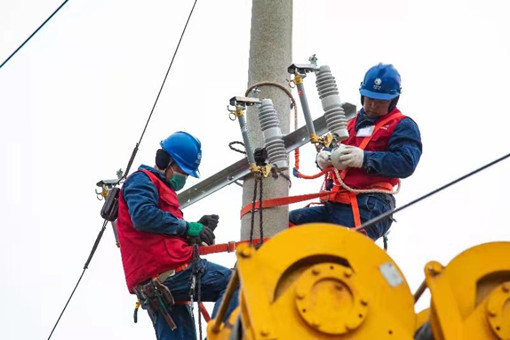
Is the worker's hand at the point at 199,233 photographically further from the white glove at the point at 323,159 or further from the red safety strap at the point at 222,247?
the white glove at the point at 323,159

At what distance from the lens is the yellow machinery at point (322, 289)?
181 inches

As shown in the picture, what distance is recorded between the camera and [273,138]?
755 centimetres

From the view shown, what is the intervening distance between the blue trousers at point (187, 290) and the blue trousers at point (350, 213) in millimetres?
746

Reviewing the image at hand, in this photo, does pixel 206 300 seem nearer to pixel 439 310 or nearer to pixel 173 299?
pixel 173 299

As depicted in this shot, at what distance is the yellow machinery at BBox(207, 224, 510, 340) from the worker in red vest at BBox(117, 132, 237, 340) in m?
2.57

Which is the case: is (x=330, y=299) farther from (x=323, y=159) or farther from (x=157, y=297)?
(x=323, y=159)

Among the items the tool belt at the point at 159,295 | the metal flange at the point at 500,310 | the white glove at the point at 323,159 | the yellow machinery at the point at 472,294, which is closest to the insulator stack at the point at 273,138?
the white glove at the point at 323,159

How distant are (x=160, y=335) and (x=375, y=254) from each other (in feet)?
9.86

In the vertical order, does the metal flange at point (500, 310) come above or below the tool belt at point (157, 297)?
below

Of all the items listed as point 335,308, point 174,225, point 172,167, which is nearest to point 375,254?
point 335,308

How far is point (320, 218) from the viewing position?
7.87 meters

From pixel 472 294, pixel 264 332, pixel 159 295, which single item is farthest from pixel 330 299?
pixel 159 295

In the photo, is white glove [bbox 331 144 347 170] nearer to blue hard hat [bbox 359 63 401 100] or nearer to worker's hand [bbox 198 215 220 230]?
blue hard hat [bbox 359 63 401 100]

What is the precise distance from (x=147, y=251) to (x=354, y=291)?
2958mm
